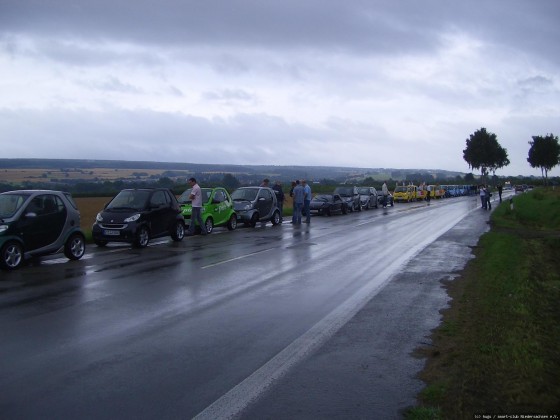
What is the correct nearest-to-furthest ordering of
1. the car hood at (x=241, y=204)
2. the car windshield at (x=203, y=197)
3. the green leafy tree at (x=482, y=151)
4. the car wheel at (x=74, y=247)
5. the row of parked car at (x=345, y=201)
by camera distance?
the car wheel at (x=74, y=247), the car windshield at (x=203, y=197), the car hood at (x=241, y=204), the row of parked car at (x=345, y=201), the green leafy tree at (x=482, y=151)

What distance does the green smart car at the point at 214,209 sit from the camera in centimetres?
2180

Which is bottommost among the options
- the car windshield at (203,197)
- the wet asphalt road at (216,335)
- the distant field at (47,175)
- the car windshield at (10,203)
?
the wet asphalt road at (216,335)

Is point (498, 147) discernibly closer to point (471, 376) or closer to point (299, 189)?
point (299, 189)

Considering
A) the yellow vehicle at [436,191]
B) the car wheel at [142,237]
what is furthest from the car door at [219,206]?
the yellow vehicle at [436,191]

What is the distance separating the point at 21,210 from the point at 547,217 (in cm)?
3120

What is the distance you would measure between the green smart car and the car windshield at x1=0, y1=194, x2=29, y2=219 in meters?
8.74

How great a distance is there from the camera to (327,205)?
35031mm

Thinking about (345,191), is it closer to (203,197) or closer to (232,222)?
(232,222)

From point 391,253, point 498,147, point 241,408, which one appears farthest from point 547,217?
point 498,147

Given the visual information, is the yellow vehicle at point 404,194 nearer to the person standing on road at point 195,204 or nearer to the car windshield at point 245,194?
the car windshield at point 245,194

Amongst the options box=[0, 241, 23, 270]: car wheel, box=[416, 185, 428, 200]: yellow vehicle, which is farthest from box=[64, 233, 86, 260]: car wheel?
box=[416, 185, 428, 200]: yellow vehicle

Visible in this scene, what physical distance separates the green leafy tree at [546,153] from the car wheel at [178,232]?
7251 centimetres

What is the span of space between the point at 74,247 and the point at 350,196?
27.2m

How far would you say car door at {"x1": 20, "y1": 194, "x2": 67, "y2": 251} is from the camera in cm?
1288
